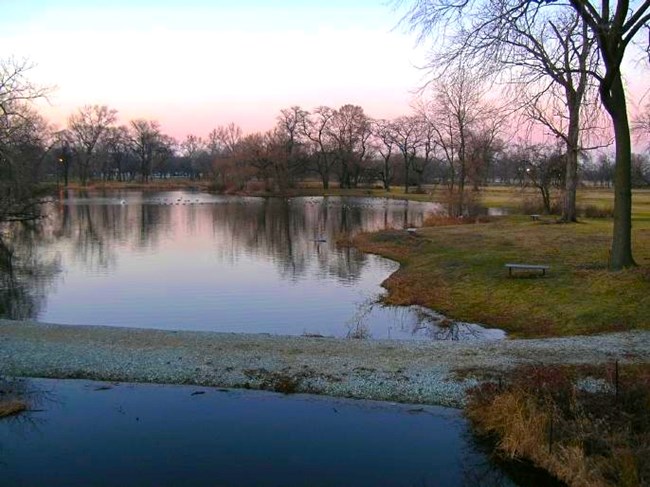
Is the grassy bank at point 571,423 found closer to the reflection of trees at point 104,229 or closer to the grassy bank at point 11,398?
the grassy bank at point 11,398

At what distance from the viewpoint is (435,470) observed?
7789 mm

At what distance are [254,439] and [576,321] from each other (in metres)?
9.77

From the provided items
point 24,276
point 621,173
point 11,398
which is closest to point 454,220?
point 621,173

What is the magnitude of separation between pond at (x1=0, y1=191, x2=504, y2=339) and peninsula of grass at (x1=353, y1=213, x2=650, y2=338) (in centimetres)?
113

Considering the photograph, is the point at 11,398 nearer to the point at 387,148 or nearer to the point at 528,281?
the point at 528,281

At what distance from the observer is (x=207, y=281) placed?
24.0 meters

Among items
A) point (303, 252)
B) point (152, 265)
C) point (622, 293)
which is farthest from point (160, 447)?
point (303, 252)

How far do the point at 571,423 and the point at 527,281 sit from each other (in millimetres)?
12749

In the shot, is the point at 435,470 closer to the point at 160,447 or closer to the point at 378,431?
the point at 378,431

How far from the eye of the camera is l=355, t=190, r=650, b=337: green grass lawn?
1566 cm

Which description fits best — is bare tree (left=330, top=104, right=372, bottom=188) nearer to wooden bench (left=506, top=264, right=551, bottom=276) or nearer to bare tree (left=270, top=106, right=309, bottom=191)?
bare tree (left=270, top=106, right=309, bottom=191)

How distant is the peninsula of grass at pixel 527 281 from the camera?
1565 cm

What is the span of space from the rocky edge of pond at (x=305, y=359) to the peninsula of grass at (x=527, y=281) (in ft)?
8.12

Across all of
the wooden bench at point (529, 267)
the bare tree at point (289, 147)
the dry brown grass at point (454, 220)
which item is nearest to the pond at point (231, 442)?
the wooden bench at point (529, 267)
